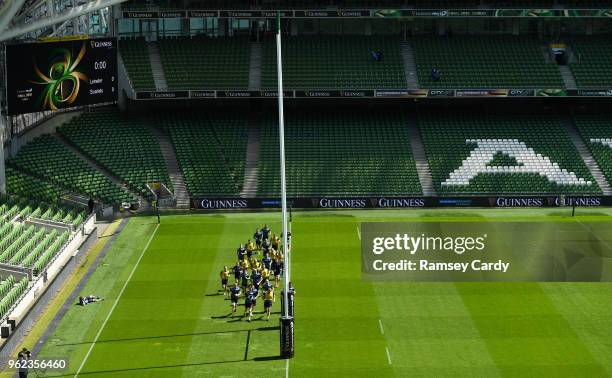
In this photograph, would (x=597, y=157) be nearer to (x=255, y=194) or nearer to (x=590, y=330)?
(x=255, y=194)

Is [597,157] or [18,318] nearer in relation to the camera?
[18,318]

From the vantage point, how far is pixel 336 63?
7406 centimetres

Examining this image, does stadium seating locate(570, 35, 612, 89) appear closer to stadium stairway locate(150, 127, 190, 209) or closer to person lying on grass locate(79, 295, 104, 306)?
stadium stairway locate(150, 127, 190, 209)

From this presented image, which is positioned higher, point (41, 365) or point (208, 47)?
point (208, 47)

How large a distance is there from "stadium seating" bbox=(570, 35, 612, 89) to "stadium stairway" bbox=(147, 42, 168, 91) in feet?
94.4

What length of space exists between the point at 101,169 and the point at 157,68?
9767mm

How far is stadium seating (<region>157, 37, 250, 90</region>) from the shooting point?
7175 cm

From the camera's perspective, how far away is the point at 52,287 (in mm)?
46188

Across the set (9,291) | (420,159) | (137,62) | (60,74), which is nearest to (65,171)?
(60,74)

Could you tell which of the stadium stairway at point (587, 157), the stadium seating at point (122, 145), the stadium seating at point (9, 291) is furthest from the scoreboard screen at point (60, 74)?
the stadium stairway at point (587, 157)

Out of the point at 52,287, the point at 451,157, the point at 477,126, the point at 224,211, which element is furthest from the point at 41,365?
the point at 477,126

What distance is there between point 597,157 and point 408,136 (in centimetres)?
1273

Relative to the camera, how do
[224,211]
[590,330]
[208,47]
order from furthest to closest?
[208,47] < [224,211] < [590,330]

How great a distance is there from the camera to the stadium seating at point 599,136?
69750 millimetres
